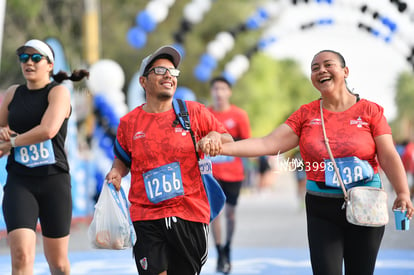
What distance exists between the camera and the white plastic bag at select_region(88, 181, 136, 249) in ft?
16.4

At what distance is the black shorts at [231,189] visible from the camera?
29.1 feet

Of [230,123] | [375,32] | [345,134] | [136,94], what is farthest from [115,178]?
[136,94]

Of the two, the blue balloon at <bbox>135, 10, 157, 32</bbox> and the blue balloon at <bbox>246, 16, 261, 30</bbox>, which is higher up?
the blue balloon at <bbox>246, 16, 261, 30</bbox>

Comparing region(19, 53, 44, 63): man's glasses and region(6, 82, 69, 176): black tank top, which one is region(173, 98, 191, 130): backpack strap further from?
region(19, 53, 44, 63): man's glasses

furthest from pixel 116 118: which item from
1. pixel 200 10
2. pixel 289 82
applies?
pixel 289 82

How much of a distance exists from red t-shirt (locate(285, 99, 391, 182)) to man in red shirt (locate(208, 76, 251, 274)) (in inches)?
150

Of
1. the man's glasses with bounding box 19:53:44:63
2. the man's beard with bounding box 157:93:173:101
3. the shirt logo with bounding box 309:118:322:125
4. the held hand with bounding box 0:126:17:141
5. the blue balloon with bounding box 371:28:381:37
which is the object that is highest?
the blue balloon with bounding box 371:28:381:37

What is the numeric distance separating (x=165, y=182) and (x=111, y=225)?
479 mm

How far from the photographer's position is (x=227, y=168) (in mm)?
8852

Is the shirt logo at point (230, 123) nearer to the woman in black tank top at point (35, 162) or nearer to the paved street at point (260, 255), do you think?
the paved street at point (260, 255)

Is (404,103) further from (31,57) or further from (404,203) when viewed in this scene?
(404,203)

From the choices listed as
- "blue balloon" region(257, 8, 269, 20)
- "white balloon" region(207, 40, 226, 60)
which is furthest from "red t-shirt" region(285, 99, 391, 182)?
"white balloon" region(207, 40, 226, 60)

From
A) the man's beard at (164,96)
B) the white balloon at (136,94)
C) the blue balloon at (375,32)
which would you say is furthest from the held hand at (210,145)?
the white balloon at (136,94)

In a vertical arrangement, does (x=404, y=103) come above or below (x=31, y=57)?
above
